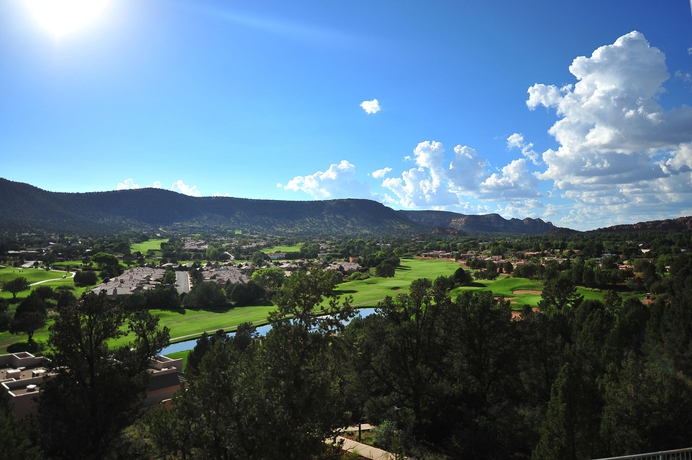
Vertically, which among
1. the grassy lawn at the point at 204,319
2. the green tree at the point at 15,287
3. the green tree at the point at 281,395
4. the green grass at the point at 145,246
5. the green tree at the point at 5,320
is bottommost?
the grassy lawn at the point at 204,319

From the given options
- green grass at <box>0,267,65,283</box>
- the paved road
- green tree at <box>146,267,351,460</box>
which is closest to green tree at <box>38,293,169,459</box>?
green tree at <box>146,267,351,460</box>

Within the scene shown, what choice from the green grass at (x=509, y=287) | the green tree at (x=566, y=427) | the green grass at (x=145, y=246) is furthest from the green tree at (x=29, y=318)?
the green grass at (x=145, y=246)

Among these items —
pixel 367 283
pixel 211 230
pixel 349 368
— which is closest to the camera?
pixel 349 368

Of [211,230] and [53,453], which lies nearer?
[53,453]

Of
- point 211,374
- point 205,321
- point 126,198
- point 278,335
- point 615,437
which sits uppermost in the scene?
point 126,198

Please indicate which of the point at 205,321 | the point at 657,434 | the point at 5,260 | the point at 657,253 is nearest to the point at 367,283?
the point at 205,321

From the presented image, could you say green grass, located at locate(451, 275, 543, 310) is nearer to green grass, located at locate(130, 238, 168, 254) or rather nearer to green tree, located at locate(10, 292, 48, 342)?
green tree, located at locate(10, 292, 48, 342)

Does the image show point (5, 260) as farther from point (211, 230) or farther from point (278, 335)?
point (211, 230)

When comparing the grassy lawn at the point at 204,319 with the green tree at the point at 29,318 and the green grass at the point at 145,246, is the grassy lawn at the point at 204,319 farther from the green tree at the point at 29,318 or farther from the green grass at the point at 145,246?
the green grass at the point at 145,246
